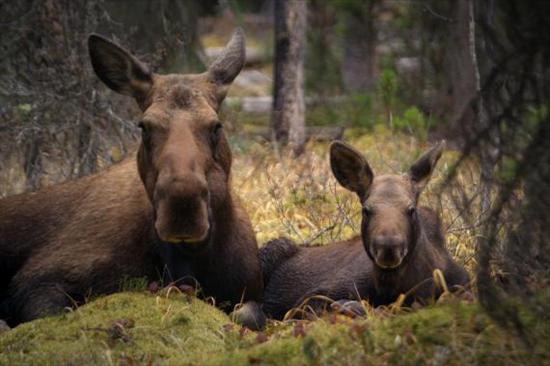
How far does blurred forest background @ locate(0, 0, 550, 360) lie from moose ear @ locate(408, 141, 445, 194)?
1.05 feet

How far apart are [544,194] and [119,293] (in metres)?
3.51

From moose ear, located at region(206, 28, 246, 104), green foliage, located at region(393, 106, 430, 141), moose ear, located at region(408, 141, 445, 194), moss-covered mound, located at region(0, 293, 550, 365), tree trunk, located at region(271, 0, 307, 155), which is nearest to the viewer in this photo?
moss-covered mound, located at region(0, 293, 550, 365)

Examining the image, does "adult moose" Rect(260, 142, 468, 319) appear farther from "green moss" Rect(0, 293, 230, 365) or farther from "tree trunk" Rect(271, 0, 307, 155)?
"tree trunk" Rect(271, 0, 307, 155)

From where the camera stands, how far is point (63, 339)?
7.16m

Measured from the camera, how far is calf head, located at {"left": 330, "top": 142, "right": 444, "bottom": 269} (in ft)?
27.1

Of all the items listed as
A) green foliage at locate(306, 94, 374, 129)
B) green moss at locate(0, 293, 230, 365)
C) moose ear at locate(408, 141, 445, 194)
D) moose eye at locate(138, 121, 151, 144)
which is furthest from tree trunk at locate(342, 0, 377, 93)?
green moss at locate(0, 293, 230, 365)

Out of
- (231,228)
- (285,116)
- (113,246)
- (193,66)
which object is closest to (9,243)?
(113,246)

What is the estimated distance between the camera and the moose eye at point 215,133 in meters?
8.22

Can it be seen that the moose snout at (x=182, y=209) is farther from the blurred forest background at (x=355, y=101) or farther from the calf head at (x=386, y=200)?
the blurred forest background at (x=355, y=101)

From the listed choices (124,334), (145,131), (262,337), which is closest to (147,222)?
(145,131)

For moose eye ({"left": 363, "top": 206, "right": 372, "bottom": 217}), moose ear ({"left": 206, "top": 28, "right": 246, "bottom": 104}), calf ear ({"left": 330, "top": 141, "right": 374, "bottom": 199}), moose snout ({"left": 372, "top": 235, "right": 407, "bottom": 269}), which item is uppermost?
moose ear ({"left": 206, "top": 28, "right": 246, "bottom": 104})

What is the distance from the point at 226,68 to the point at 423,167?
1729 millimetres

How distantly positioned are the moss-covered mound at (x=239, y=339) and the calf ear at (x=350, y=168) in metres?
1.49

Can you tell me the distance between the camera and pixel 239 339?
283 inches
